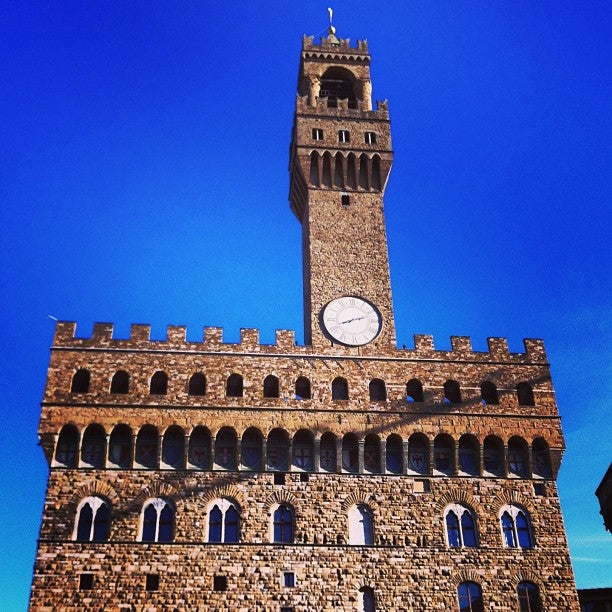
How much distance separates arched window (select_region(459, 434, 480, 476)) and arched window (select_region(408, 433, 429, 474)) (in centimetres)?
152

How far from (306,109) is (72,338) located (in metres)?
17.2

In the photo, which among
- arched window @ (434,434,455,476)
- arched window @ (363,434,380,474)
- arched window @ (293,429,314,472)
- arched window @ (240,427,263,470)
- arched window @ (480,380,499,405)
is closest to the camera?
arched window @ (240,427,263,470)

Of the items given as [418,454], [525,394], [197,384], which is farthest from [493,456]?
[197,384]

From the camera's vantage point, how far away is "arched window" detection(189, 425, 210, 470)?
109 feet

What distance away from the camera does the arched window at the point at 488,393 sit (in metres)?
36.1

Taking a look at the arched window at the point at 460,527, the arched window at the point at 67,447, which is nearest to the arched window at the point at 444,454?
the arched window at the point at 460,527

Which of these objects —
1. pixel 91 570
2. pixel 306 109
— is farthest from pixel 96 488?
pixel 306 109

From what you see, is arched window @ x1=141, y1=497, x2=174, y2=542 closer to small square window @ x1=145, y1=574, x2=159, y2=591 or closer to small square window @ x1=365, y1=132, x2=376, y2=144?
small square window @ x1=145, y1=574, x2=159, y2=591

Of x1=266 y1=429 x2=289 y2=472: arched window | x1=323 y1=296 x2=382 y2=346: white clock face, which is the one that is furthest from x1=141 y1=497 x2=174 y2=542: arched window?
x1=323 y1=296 x2=382 y2=346: white clock face

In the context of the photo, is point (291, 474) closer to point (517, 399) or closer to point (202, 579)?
point (202, 579)

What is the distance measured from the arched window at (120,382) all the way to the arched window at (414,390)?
12037mm

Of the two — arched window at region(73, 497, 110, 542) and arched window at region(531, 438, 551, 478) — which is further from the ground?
arched window at region(531, 438, 551, 478)

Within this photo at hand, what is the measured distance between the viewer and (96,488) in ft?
105

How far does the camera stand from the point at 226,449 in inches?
1323
